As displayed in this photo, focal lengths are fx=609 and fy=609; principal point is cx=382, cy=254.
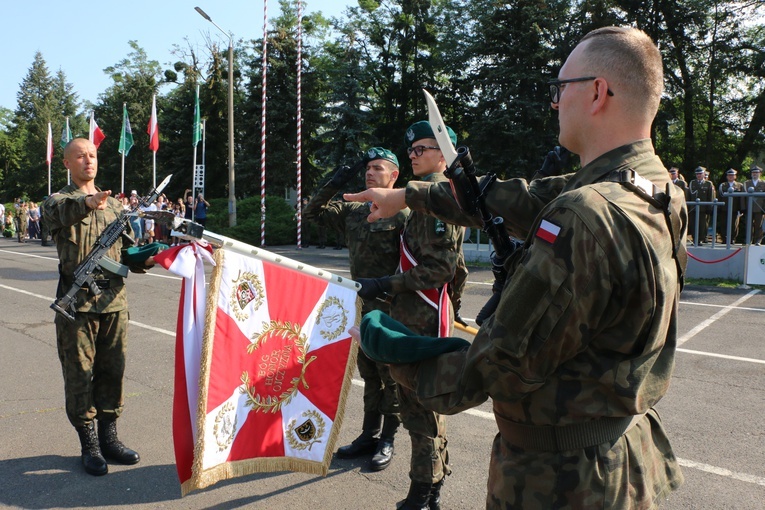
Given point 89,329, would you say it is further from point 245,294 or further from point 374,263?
point 374,263

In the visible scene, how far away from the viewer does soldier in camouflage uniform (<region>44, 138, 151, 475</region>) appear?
157 inches

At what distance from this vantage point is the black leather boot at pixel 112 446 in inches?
161

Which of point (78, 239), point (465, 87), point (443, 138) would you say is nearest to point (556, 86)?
point (443, 138)

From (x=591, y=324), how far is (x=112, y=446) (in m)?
3.74

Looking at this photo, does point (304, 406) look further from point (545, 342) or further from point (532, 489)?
point (545, 342)

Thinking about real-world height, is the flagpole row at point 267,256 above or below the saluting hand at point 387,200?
below

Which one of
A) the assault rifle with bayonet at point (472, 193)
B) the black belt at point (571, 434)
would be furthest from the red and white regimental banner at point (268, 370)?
the black belt at point (571, 434)

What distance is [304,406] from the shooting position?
136 inches

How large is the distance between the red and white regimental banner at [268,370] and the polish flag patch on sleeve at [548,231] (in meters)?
2.07

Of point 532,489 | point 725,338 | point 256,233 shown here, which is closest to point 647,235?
point 532,489

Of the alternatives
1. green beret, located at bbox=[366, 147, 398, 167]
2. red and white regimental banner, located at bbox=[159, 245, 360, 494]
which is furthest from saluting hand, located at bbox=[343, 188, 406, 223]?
green beret, located at bbox=[366, 147, 398, 167]

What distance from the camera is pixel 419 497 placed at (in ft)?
11.0

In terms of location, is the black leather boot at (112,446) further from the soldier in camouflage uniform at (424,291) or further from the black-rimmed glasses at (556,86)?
the black-rimmed glasses at (556,86)

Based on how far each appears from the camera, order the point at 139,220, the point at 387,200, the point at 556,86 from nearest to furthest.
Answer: the point at 556,86 → the point at 387,200 → the point at 139,220
